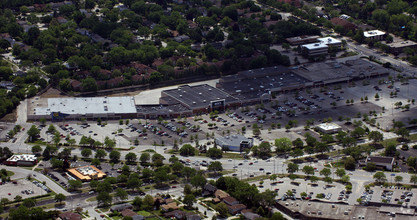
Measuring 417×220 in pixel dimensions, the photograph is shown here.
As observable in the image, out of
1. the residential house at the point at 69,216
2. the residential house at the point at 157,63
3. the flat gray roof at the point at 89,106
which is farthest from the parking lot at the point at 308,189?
the residential house at the point at 157,63

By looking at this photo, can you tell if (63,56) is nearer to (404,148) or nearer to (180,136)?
(180,136)

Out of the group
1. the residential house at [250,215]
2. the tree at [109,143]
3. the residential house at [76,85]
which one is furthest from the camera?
the residential house at [76,85]

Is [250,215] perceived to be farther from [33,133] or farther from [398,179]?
[33,133]

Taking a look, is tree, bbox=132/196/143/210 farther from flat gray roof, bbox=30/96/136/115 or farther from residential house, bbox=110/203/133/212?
flat gray roof, bbox=30/96/136/115

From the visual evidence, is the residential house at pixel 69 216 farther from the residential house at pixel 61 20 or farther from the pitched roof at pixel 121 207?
the residential house at pixel 61 20

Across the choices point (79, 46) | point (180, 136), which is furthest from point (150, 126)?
point (79, 46)

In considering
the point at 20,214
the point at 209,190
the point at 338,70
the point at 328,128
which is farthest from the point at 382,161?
the point at 20,214
